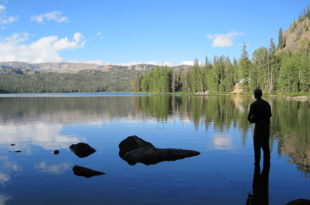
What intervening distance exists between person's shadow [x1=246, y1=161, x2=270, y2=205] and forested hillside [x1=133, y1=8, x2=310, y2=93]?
87243mm

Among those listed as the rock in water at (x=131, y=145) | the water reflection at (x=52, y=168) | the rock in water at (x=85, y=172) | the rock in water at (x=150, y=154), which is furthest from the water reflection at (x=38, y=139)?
the rock in water at (x=85, y=172)

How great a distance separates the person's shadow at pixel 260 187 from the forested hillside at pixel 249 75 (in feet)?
286

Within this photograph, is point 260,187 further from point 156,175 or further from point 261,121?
point 156,175

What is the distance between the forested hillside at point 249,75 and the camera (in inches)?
3728

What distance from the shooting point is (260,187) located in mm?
9008

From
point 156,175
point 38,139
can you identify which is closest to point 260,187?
point 156,175

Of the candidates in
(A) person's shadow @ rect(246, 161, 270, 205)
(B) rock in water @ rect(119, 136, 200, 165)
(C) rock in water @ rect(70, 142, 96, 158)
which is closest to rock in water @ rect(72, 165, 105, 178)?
(B) rock in water @ rect(119, 136, 200, 165)

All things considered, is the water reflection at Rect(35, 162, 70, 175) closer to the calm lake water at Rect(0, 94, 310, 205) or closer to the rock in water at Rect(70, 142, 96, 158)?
the calm lake water at Rect(0, 94, 310, 205)

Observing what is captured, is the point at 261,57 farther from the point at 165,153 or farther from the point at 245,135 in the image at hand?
the point at 165,153

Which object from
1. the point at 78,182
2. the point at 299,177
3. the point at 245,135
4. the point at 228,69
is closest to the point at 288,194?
the point at 299,177

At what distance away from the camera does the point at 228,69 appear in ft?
482

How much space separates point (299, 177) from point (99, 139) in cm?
1303

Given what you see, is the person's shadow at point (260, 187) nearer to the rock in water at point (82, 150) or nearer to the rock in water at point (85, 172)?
the rock in water at point (85, 172)

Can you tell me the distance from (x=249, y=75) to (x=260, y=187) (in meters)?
122
